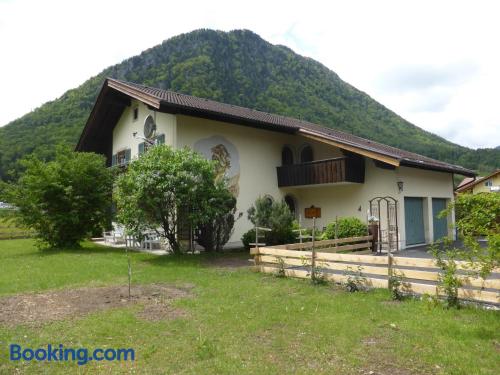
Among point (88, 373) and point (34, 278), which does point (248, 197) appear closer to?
point (34, 278)

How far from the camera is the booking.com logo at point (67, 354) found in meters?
4.44

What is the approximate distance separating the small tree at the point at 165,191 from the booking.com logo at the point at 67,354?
7892mm

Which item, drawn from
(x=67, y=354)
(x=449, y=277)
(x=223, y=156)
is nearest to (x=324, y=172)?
(x=223, y=156)

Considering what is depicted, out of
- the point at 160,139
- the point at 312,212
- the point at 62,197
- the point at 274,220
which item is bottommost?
the point at 274,220

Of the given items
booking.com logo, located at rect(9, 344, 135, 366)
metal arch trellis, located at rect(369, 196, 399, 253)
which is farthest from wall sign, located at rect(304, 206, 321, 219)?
booking.com logo, located at rect(9, 344, 135, 366)

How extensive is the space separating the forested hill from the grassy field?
89.4 ft

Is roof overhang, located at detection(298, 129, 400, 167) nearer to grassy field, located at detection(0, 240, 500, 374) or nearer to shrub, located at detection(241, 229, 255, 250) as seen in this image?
shrub, located at detection(241, 229, 255, 250)

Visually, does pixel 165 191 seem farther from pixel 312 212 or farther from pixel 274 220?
pixel 312 212

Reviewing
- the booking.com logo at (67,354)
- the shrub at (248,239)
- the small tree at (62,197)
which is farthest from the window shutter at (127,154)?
the booking.com logo at (67,354)

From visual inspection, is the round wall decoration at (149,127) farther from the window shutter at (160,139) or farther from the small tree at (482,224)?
the small tree at (482,224)

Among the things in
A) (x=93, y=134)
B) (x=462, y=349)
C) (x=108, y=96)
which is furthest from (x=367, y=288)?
(x=93, y=134)

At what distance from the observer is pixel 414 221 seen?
17.3 meters

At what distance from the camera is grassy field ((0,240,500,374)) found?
422cm

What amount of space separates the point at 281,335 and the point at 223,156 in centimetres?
1244
